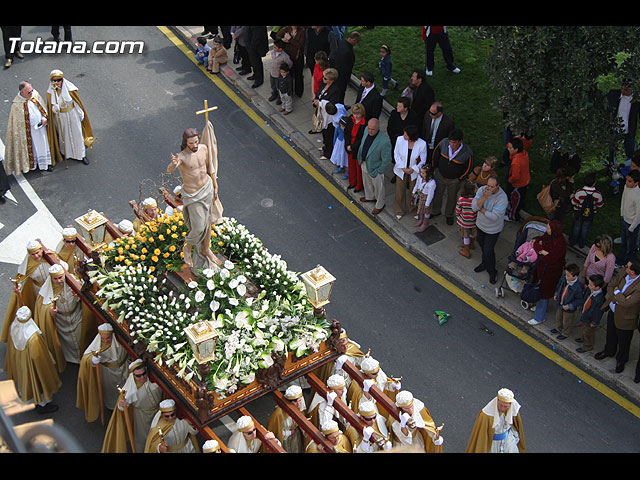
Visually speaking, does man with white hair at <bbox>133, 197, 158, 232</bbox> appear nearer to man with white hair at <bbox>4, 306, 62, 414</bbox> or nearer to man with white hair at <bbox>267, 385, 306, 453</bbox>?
man with white hair at <bbox>4, 306, 62, 414</bbox>

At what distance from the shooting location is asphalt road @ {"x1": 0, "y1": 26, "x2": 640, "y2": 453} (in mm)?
11445

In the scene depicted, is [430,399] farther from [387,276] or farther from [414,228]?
[414,228]

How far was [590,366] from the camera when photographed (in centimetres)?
1186

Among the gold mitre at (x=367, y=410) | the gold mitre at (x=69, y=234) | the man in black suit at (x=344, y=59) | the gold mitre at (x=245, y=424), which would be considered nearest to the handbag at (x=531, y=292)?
the gold mitre at (x=367, y=410)

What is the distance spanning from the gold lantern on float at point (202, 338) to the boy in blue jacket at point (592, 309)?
521cm

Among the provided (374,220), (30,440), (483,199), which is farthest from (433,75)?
(30,440)

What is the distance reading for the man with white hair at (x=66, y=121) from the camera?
49.9 ft

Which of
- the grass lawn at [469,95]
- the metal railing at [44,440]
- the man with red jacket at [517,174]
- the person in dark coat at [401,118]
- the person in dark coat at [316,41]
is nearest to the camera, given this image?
the metal railing at [44,440]

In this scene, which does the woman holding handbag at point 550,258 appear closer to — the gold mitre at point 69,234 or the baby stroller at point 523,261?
the baby stroller at point 523,261

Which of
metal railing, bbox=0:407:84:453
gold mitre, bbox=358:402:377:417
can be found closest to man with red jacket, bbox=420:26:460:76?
gold mitre, bbox=358:402:377:417

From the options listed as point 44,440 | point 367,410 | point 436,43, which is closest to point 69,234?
point 367,410

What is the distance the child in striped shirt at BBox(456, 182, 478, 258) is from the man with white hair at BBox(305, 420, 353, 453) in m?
4.73

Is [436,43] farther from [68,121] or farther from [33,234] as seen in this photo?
[33,234]

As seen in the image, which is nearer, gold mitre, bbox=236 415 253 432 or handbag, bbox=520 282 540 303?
gold mitre, bbox=236 415 253 432
